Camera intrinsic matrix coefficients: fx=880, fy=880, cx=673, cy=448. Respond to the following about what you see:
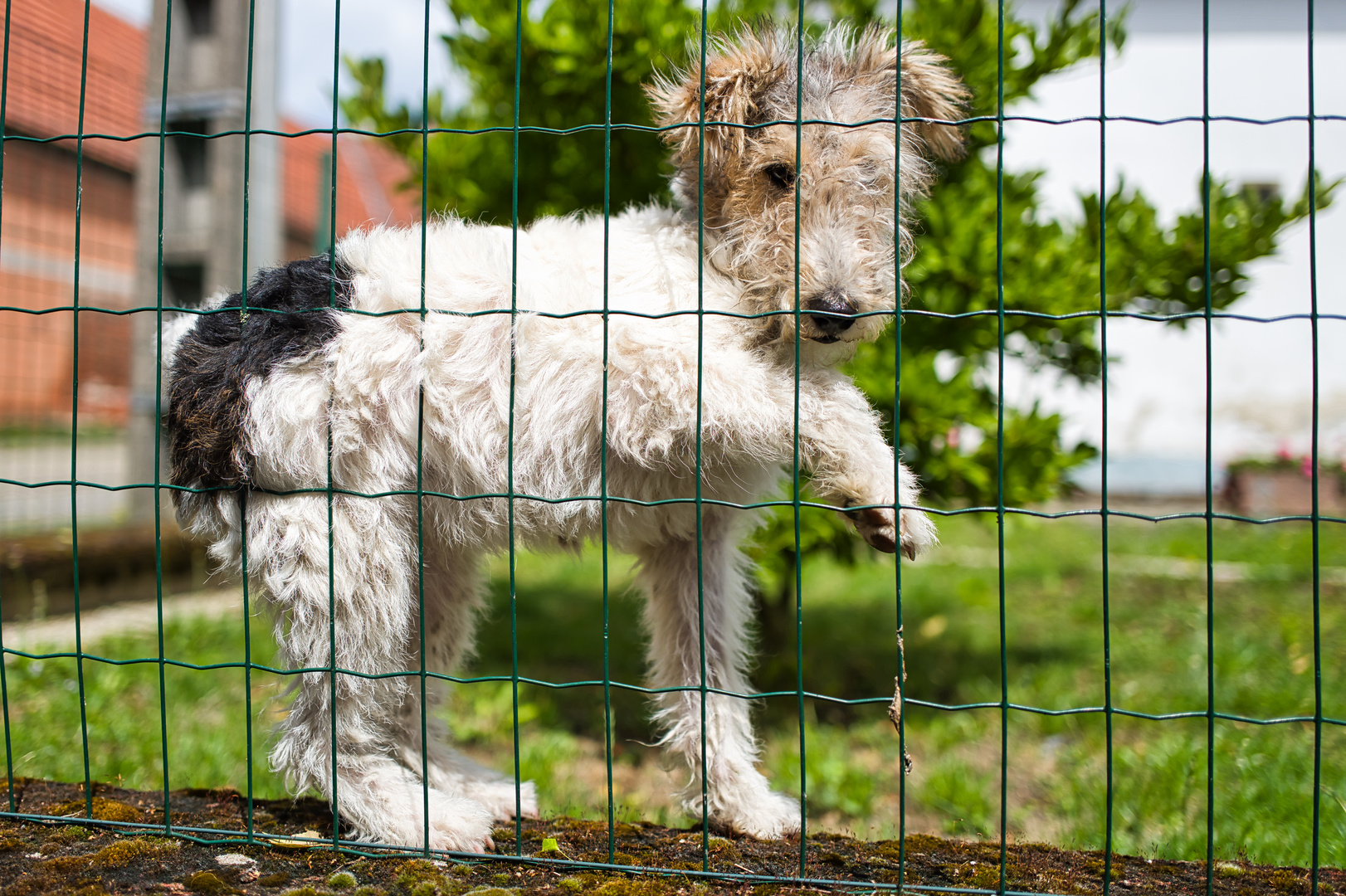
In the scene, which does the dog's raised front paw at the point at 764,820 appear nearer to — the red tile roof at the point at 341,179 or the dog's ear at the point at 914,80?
the dog's ear at the point at 914,80

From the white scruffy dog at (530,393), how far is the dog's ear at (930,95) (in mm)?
97

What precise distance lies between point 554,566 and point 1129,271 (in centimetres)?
519

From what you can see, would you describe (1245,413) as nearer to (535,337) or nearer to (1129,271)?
(1129,271)

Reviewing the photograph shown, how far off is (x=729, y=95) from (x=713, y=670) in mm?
1762

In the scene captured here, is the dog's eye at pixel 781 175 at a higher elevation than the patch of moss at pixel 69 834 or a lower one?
A: higher

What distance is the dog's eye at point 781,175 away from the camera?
99.0 inches

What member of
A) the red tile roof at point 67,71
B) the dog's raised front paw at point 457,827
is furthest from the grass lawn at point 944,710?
the red tile roof at point 67,71

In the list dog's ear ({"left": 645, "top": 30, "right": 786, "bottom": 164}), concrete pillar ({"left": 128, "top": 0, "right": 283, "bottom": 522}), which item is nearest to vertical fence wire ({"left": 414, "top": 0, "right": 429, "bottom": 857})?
dog's ear ({"left": 645, "top": 30, "right": 786, "bottom": 164})

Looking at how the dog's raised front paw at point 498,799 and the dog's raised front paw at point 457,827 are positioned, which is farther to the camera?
the dog's raised front paw at point 498,799

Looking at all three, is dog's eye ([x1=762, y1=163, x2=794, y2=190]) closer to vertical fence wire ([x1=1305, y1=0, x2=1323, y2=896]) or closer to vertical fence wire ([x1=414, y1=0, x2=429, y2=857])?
vertical fence wire ([x1=414, y1=0, x2=429, y2=857])

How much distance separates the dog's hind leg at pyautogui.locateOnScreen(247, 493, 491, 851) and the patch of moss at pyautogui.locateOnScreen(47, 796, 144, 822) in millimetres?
456

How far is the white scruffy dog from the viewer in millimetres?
2338

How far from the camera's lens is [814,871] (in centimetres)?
233

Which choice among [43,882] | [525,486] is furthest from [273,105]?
[43,882]
